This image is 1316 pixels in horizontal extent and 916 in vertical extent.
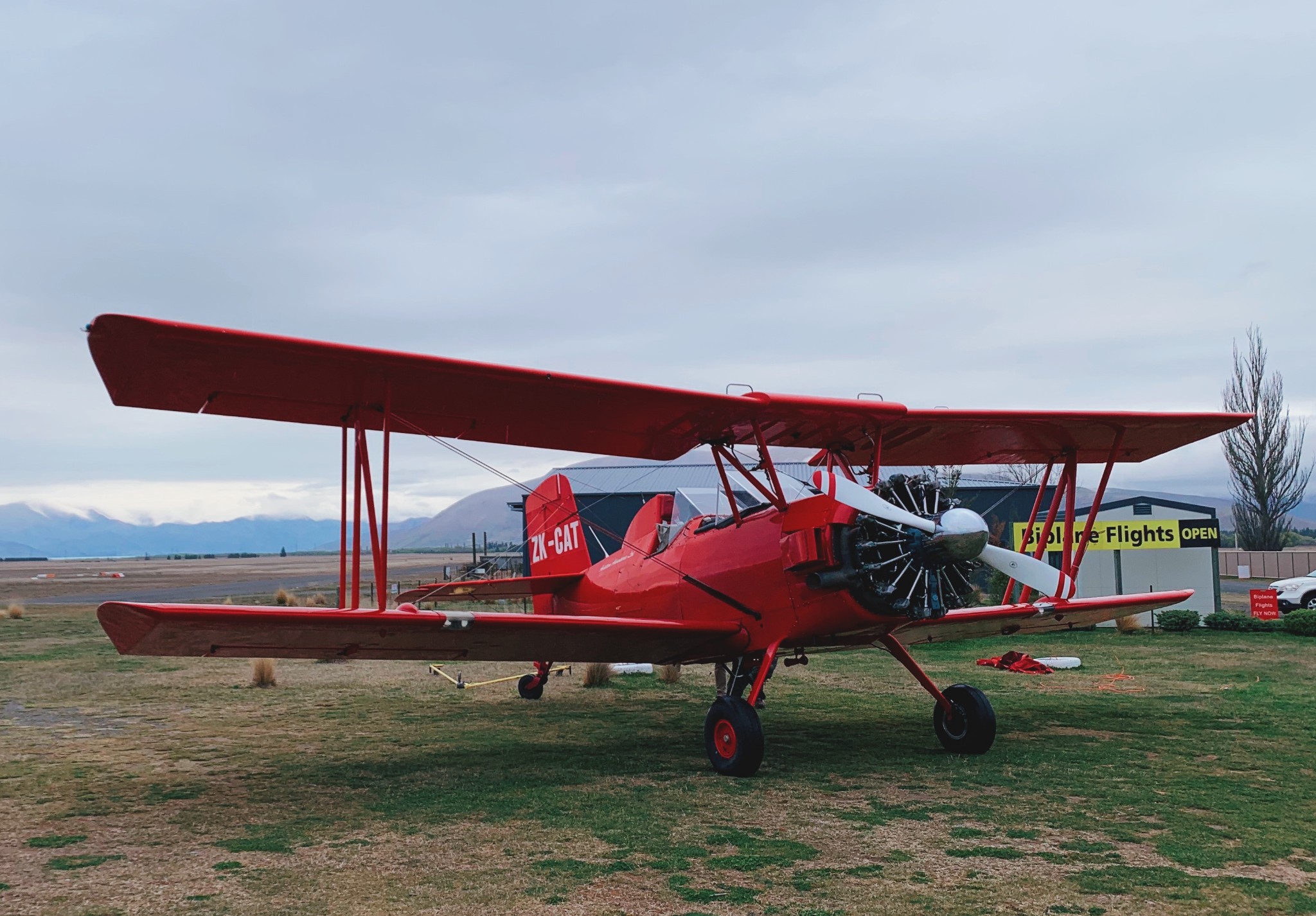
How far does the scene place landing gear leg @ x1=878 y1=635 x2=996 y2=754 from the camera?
8.80 m

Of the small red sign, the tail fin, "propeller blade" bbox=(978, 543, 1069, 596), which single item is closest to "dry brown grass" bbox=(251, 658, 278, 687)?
the tail fin

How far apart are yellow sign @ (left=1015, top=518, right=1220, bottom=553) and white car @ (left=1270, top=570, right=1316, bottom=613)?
348 cm

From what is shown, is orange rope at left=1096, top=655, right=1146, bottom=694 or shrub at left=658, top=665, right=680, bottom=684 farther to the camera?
shrub at left=658, top=665, right=680, bottom=684

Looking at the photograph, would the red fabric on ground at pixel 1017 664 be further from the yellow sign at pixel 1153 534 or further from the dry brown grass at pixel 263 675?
the dry brown grass at pixel 263 675

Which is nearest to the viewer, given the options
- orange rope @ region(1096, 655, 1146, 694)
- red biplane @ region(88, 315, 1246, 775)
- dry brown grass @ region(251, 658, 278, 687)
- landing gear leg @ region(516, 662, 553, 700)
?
red biplane @ region(88, 315, 1246, 775)

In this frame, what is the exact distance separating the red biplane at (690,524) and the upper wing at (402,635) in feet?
0.07

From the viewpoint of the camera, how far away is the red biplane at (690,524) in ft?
23.9

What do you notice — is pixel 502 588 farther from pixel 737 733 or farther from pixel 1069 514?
pixel 1069 514

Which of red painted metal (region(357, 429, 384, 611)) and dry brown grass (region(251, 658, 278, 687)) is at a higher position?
red painted metal (region(357, 429, 384, 611))

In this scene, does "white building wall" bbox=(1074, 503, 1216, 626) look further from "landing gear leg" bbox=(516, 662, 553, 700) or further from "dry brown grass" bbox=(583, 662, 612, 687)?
"landing gear leg" bbox=(516, 662, 553, 700)

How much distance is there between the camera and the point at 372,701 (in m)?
12.8

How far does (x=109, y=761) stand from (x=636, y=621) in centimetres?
482

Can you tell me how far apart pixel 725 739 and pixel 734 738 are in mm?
168

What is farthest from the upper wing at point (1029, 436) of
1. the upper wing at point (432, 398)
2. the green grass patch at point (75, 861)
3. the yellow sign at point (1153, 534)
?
the yellow sign at point (1153, 534)
